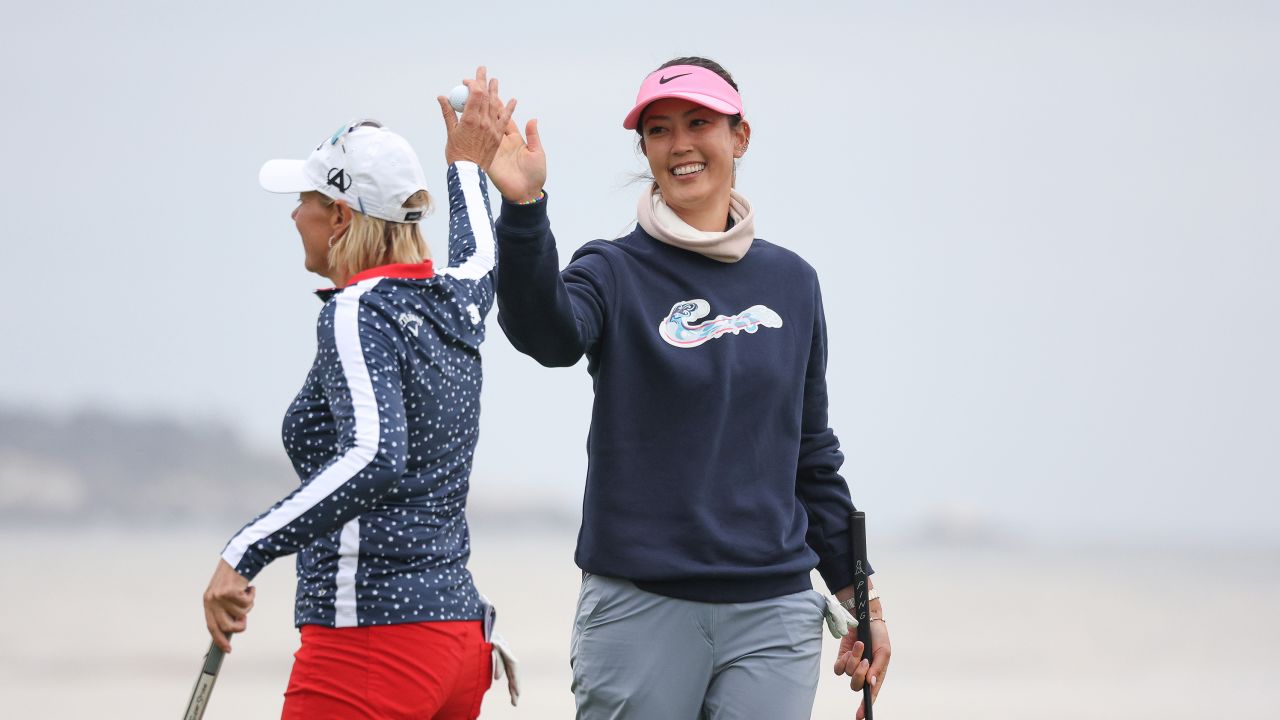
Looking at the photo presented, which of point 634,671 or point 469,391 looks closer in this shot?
point 469,391

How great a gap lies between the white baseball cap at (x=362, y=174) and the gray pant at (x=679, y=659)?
0.60 metres

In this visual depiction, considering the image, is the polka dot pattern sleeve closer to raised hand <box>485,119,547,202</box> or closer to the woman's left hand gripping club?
the woman's left hand gripping club

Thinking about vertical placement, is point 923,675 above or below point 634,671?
below

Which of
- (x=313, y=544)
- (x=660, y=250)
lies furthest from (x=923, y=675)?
(x=313, y=544)

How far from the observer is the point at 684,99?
220cm

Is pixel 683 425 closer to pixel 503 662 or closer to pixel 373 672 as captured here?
→ pixel 503 662

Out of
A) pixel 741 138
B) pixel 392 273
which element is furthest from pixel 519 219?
pixel 741 138

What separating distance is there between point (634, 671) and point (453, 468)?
401 mm

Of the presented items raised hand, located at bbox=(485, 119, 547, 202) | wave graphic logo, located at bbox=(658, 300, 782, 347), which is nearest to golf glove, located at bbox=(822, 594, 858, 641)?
wave graphic logo, located at bbox=(658, 300, 782, 347)

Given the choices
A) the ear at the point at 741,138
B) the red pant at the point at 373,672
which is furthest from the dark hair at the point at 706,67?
the red pant at the point at 373,672

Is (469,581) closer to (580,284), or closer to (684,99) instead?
(580,284)

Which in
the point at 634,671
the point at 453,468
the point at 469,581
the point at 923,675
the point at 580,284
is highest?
the point at 580,284

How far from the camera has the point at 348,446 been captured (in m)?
1.67

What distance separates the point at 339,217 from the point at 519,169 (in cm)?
23
